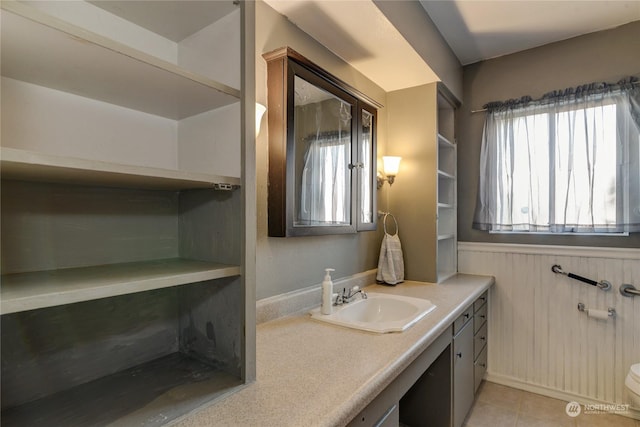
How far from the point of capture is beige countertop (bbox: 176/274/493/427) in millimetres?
723

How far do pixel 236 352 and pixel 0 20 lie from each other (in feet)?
2.74

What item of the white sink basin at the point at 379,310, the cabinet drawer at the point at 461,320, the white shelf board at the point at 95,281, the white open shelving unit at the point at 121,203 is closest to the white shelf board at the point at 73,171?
the white open shelving unit at the point at 121,203

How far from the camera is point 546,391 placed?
2.25 metres

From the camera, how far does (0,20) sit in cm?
53

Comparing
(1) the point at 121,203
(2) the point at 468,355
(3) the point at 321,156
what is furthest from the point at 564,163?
(1) the point at 121,203

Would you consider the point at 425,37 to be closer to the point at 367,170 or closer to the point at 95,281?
the point at 367,170

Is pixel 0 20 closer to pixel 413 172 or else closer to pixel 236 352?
pixel 236 352

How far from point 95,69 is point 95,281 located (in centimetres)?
46

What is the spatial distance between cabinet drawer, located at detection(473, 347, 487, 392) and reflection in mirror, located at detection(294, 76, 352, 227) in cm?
132

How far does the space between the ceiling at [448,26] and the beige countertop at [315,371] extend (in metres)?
1.40

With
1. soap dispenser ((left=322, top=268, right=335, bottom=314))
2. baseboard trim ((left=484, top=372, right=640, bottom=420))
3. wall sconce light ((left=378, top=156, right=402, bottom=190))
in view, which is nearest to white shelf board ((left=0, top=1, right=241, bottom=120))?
soap dispenser ((left=322, top=268, right=335, bottom=314))

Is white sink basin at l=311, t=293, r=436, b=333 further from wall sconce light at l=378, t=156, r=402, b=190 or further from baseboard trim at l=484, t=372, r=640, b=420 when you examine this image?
baseboard trim at l=484, t=372, r=640, b=420

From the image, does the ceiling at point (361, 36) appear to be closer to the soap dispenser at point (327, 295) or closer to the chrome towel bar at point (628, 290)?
the soap dispenser at point (327, 295)

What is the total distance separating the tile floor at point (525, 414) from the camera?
1.95 metres
